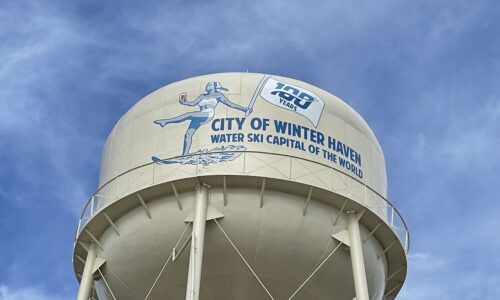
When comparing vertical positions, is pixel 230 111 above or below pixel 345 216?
above

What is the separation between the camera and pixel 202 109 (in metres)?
21.2

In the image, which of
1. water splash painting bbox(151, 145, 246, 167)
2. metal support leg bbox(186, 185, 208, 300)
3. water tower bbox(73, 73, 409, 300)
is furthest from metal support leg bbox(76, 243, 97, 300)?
metal support leg bbox(186, 185, 208, 300)

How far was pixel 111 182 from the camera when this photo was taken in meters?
21.5

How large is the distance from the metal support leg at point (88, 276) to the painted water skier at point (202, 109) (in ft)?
11.5

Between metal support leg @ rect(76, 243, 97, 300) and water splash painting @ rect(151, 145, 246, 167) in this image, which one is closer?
water splash painting @ rect(151, 145, 246, 167)

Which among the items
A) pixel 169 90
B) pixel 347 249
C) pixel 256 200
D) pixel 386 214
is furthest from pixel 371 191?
pixel 169 90

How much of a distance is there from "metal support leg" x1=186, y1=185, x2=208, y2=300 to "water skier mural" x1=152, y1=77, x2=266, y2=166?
2.68ft

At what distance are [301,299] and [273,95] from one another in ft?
16.5

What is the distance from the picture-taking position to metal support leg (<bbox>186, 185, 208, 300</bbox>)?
1814cm

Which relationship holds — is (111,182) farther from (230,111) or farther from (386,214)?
(386,214)

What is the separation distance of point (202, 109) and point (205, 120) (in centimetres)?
36

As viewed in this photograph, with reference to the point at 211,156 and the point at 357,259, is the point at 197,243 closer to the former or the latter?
the point at 211,156

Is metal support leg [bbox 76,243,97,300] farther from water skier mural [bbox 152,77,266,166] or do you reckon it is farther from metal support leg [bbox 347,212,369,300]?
metal support leg [bbox 347,212,369,300]

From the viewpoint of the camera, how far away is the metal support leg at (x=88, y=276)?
20562 millimetres
